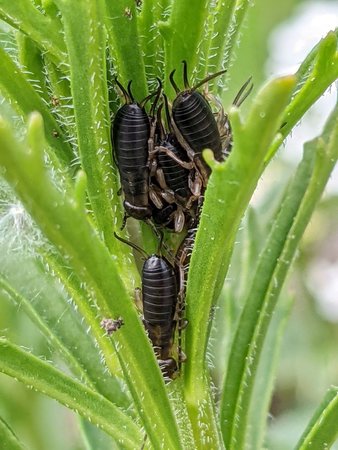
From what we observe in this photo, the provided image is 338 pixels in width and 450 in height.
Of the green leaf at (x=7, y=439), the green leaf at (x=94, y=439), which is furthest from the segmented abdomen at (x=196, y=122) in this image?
the green leaf at (x=94, y=439)

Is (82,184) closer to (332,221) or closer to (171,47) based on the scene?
(171,47)

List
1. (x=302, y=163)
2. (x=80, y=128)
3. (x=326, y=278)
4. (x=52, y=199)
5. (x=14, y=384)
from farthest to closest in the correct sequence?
(x=326, y=278)
(x=14, y=384)
(x=302, y=163)
(x=80, y=128)
(x=52, y=199)

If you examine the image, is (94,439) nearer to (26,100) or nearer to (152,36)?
(26,100)

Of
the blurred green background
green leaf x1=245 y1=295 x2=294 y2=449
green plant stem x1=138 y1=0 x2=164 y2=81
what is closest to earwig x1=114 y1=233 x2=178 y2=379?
green plant stem x1=138 y1=0 x2=164 y2=81

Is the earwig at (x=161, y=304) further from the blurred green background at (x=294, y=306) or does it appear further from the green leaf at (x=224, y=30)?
the blurred green background at (x=294, y=306)

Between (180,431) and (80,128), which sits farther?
(180,431)

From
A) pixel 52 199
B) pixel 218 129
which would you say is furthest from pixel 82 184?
pixel 218 129
